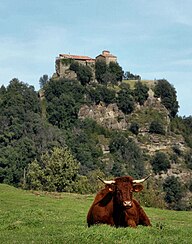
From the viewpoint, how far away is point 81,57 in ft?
545

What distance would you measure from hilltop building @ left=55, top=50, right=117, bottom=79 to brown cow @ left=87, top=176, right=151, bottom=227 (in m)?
141

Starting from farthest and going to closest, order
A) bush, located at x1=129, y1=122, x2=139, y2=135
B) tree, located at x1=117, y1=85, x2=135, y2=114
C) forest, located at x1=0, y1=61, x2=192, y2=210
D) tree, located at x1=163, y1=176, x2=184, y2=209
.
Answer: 1. tree, located at x1=117, y1=85, x2=135, y2=114
2. bush, located at x1=129, y1=122, x2=139, y2=135
3. tree, located at x1=163, y1=176, x2=184, y2=209
4. forest, located at x1=0, y1=61, x2=192, y2=210

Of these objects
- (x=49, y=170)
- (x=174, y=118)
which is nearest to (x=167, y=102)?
(x=174, y=118)

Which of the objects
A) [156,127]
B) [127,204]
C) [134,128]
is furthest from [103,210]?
[156,127]

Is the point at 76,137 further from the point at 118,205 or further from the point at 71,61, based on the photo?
the point at 118,205

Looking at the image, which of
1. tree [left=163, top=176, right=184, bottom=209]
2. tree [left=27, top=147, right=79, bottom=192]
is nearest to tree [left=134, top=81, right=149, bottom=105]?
tree [left=163, top=176, right=184, bottom=209]

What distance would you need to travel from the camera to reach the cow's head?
49.0 ft

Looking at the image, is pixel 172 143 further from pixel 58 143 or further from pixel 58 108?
pixel 58 143

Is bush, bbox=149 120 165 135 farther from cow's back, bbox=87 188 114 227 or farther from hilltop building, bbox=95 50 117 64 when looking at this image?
cow's back, bbox=87 188 114 227

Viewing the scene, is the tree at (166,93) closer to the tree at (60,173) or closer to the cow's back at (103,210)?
the tree at (60,173)

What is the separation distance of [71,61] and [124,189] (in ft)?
479

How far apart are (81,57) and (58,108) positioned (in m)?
29.9

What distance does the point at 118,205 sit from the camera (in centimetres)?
1548

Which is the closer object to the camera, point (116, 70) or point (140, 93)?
point (140, 93)
